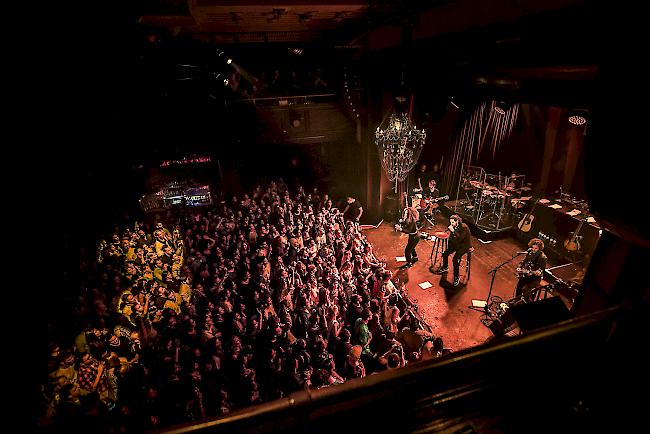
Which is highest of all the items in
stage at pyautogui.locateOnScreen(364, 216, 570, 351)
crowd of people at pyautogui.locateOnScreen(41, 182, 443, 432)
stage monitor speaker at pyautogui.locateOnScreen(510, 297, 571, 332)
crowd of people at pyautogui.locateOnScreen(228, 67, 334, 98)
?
crowd of people at pyautogui.locateOnScreen(228, 67, 334, 98)

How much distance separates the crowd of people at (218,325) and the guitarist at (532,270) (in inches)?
102

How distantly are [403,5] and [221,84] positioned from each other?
186 inches

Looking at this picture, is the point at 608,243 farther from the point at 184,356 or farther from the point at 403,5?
the point at 184,356

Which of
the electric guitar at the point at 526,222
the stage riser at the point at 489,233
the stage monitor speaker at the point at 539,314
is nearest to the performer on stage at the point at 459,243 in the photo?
the stage riser at the point at 489,233

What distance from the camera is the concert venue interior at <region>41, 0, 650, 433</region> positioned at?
1.64 meters

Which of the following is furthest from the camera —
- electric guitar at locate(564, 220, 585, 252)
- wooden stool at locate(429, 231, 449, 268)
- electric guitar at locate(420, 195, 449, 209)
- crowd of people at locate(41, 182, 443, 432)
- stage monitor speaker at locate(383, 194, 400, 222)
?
stage monitor speaker at locate(383, 194, 400, 222)

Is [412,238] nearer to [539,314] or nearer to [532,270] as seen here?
[532,270]

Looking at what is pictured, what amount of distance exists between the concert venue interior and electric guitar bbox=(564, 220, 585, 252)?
5 cm

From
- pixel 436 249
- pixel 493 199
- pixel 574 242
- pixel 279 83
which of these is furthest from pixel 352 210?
pixel 574 242

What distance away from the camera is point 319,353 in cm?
441

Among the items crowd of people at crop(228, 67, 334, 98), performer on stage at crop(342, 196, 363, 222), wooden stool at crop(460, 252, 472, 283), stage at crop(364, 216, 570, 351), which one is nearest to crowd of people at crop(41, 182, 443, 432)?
stage at crop(364, 216, 570, 351)

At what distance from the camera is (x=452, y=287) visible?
772 cm

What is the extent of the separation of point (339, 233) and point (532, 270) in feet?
13.3

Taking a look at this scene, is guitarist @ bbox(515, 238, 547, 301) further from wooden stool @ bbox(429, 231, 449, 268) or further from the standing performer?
the standing performer
